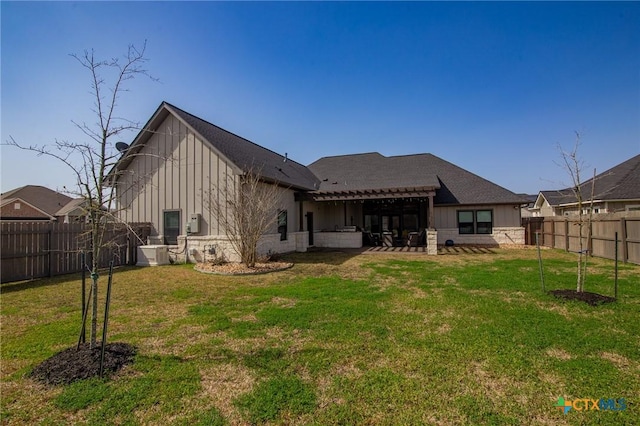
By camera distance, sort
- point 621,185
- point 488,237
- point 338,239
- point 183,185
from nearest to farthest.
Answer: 1. point 183,185
2. point 621,185
3. point 338,239
4. point 488,237

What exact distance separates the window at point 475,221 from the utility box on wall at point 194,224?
15.0 metres

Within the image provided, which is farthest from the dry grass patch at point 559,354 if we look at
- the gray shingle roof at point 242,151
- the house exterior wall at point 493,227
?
the house exterior wall at point 493,227

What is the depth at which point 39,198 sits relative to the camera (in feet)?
114

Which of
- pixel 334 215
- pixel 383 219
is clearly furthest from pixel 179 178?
pixel 383 219

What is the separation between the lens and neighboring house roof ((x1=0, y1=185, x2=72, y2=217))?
33.4 metres

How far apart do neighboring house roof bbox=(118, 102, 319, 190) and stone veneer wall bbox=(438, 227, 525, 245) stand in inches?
364

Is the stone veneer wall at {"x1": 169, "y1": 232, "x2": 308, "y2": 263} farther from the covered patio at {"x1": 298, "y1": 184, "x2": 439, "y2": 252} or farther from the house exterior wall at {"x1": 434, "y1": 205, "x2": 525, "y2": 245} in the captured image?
the house exterior wall at {"x1": 434, "y1": 205, "x2": 525, "y2": 245}

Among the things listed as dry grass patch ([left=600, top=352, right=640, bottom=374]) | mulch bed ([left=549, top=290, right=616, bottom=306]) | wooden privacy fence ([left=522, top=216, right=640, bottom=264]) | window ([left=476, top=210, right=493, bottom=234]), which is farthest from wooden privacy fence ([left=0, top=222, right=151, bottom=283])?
window ([left=476, top=210, right=493, bottom=234])

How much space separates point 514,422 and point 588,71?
13803mm

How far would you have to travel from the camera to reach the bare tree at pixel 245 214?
10328 millimetres

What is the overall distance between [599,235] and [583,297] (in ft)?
28.3

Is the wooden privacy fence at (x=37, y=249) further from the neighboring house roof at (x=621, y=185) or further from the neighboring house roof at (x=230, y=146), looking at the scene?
the neighboring house roof at (x=621, y=185)

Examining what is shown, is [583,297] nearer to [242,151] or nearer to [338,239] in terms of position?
[338,239]

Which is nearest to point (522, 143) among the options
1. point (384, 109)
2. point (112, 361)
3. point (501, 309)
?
point (384, 109)
